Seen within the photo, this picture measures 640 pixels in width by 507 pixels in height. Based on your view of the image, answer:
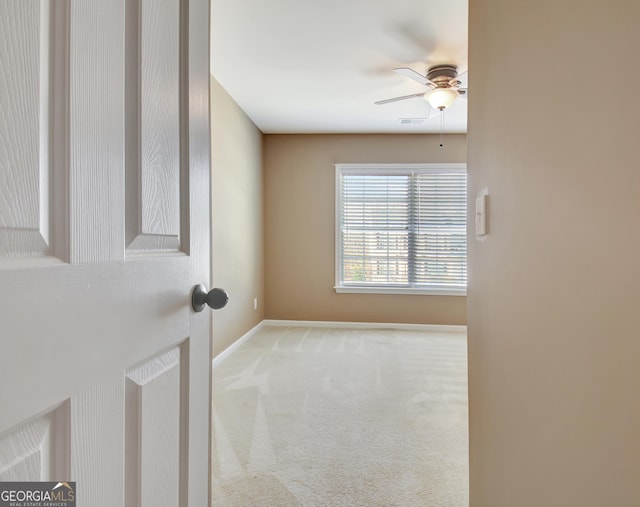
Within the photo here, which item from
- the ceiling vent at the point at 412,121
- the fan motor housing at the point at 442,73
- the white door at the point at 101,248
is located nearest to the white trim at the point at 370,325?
the ceiling vent at the point at 412,121

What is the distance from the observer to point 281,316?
5.18 meters

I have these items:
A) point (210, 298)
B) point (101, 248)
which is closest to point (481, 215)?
point (210, 298)

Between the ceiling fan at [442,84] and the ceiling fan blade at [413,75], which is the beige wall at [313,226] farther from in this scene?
the ceiling fan blade at [413,75]

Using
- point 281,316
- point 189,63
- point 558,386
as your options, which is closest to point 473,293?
point 558,386

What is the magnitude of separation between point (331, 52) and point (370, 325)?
10.9 ft

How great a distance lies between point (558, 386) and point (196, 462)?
786 mm

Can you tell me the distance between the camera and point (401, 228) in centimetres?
508

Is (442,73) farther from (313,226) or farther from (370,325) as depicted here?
(370,325)

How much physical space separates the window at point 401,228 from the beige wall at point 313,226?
0.13 metres

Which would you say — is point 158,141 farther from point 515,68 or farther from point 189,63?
point 515,68

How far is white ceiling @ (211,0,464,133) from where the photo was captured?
2389 mm

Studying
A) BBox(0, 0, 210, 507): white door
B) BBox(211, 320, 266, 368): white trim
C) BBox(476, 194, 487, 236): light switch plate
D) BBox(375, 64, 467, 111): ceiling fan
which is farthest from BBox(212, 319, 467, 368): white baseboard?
BBox(0, 0, 210, 507): white door

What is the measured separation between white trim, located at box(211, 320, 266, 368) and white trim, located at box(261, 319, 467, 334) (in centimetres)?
29

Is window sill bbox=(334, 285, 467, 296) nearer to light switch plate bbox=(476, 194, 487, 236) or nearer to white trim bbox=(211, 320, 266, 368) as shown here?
white trim bbox=(211, 320, 266, 368)
